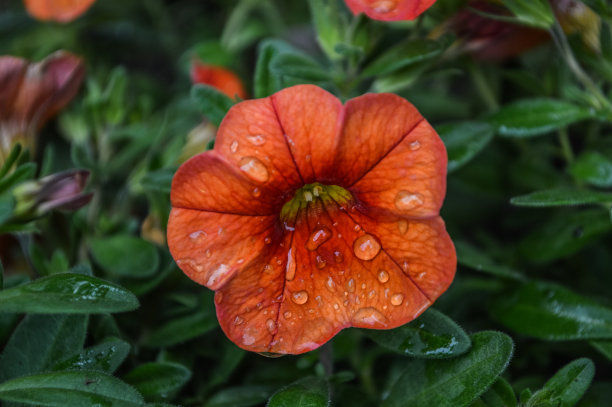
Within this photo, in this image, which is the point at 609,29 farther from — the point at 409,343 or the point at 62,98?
the point at 62,98

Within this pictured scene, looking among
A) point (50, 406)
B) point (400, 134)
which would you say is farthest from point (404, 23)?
point (50, 406)

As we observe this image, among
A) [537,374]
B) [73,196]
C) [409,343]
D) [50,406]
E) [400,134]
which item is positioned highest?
[400,134]

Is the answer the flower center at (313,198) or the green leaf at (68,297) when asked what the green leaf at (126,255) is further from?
the flower center at (313,198)

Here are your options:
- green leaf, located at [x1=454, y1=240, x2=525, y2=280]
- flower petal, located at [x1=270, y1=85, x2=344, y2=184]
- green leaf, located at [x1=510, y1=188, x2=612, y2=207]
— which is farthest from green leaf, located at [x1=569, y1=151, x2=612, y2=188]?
flower petal, located at [x1=270, y1=85, x2=344, y2=184]

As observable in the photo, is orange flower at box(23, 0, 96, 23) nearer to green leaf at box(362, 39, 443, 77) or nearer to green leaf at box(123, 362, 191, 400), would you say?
green leaf at box(362, 39, 443, 77)

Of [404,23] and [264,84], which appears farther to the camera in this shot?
[404,23]

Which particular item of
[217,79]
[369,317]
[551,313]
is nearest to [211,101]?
[217,79]

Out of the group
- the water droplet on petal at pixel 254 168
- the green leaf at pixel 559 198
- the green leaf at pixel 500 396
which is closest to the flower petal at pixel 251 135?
the water droplet on petal at pixel 254 168
